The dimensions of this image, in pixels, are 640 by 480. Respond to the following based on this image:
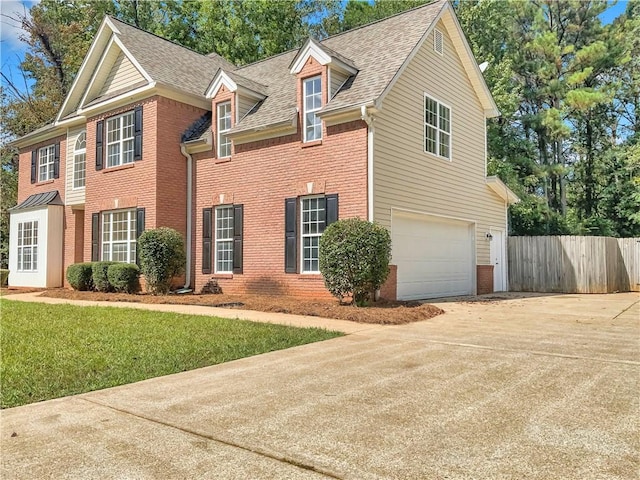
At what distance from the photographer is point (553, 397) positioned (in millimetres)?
4586

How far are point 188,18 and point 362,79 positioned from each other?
949 inches

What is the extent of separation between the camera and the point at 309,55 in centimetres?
1351

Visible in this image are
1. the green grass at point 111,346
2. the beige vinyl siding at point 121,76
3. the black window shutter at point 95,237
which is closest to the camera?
the green grass at point 111,346

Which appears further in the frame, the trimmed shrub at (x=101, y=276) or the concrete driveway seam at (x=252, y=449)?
the trimmed shrub at (x=101, y=276)

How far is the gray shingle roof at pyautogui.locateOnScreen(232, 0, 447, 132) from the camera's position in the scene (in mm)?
12859

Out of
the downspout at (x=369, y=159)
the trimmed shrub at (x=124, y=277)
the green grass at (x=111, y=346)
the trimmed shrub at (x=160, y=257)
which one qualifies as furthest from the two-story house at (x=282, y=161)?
the green grass at (x=111, y=346)

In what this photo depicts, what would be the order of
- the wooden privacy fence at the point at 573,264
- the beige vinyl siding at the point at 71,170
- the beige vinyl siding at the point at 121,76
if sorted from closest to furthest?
the beige vinyl siding at the point at 121,76 → the wooden privacy fence at the point at 573,264 → the beige vinyl siding at the point at 71,170

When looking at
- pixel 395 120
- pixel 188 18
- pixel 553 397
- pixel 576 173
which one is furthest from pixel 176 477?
pixel 188 18

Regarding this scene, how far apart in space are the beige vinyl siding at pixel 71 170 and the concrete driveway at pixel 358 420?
631 inches

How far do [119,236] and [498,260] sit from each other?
13.5 m

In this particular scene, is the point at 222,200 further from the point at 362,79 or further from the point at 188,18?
the point at 188,18

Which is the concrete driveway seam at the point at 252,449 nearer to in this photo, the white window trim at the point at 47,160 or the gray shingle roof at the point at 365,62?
the gray shingle roof at the point at 365,62

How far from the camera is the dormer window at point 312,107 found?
44.2 feet

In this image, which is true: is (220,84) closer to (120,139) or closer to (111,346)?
(120,139)
